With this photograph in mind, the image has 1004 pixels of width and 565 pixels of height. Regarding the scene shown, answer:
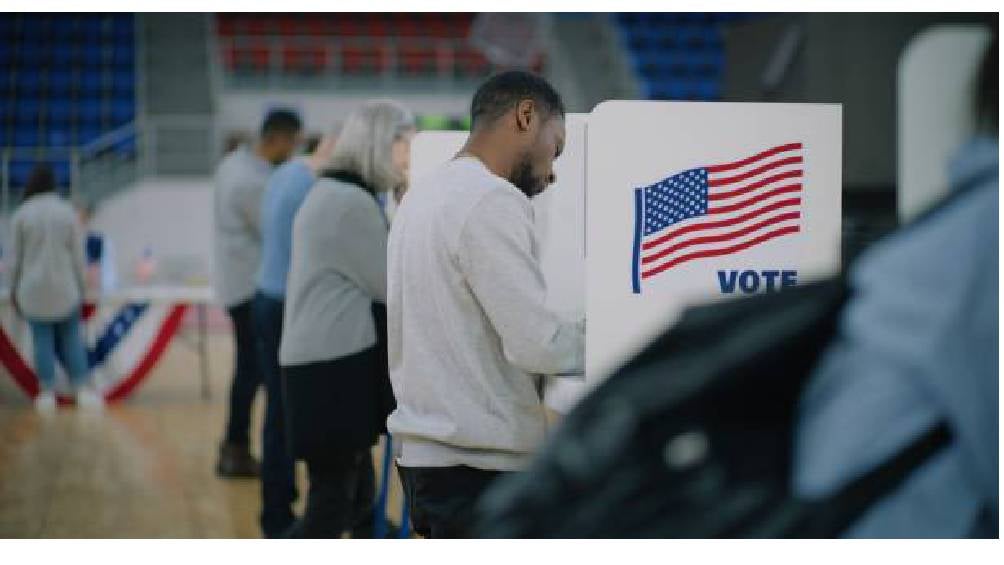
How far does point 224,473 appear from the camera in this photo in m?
4.90

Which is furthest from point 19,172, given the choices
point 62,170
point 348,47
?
point 348,47

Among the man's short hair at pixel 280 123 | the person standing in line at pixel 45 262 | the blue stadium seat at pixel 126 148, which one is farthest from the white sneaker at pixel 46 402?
the blue stadium seat at pixel 126 148

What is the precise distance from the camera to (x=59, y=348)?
22.2 ft

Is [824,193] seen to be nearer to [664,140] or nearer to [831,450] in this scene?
[664,140]

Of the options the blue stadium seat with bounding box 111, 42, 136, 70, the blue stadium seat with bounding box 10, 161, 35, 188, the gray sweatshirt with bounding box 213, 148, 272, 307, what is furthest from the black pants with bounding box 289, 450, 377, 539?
the blue stadium seat with bounding box 111, 42, 136, 70

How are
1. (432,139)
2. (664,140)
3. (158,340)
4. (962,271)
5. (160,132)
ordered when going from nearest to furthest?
1. (962,271)
2. (664,140)
3. (432,139)
4. (158,340)
5. (160,132)

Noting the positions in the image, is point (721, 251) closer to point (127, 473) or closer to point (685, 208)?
point (685, 208)

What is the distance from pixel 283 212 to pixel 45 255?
3.31 m

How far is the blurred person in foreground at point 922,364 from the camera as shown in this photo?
710 millimetres

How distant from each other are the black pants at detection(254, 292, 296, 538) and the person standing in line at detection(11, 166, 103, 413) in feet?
9.90

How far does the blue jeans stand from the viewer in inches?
260

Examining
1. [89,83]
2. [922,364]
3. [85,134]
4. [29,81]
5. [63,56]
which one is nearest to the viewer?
[922,364]
